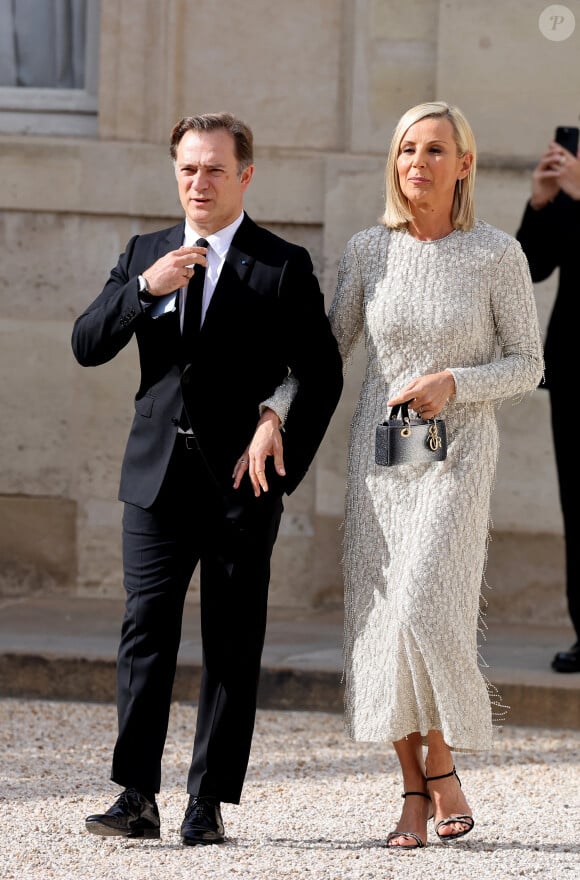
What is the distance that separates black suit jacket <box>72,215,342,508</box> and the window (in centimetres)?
372

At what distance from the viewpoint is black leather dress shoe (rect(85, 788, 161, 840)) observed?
3770 mm

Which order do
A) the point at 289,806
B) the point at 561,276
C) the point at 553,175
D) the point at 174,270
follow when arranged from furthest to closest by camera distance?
1. the point at 561,276
2. the point at 553,175
3. the point at 289,806
4. the point at 174,270

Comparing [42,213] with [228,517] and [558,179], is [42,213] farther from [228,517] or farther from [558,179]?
[228,517]

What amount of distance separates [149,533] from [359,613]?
564 millimetres

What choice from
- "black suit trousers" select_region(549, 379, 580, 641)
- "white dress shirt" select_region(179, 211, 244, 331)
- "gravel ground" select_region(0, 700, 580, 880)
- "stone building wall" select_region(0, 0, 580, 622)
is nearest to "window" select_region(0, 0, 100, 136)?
"stone building wall" select_region(0, 0, 580, 622)

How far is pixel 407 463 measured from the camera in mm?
3828

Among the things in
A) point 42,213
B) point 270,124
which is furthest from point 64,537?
point 270,124

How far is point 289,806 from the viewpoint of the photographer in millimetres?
4430

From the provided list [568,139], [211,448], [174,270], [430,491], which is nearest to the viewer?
[174,270]

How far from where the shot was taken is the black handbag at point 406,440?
3791 mm

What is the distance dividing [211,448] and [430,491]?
553 mm

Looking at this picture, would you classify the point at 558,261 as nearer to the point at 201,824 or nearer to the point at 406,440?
the point at 406,440

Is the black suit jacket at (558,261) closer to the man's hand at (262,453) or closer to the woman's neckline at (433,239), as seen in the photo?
the woman's neckline at (433,239)

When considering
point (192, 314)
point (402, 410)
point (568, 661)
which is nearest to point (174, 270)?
point (192, 314)
